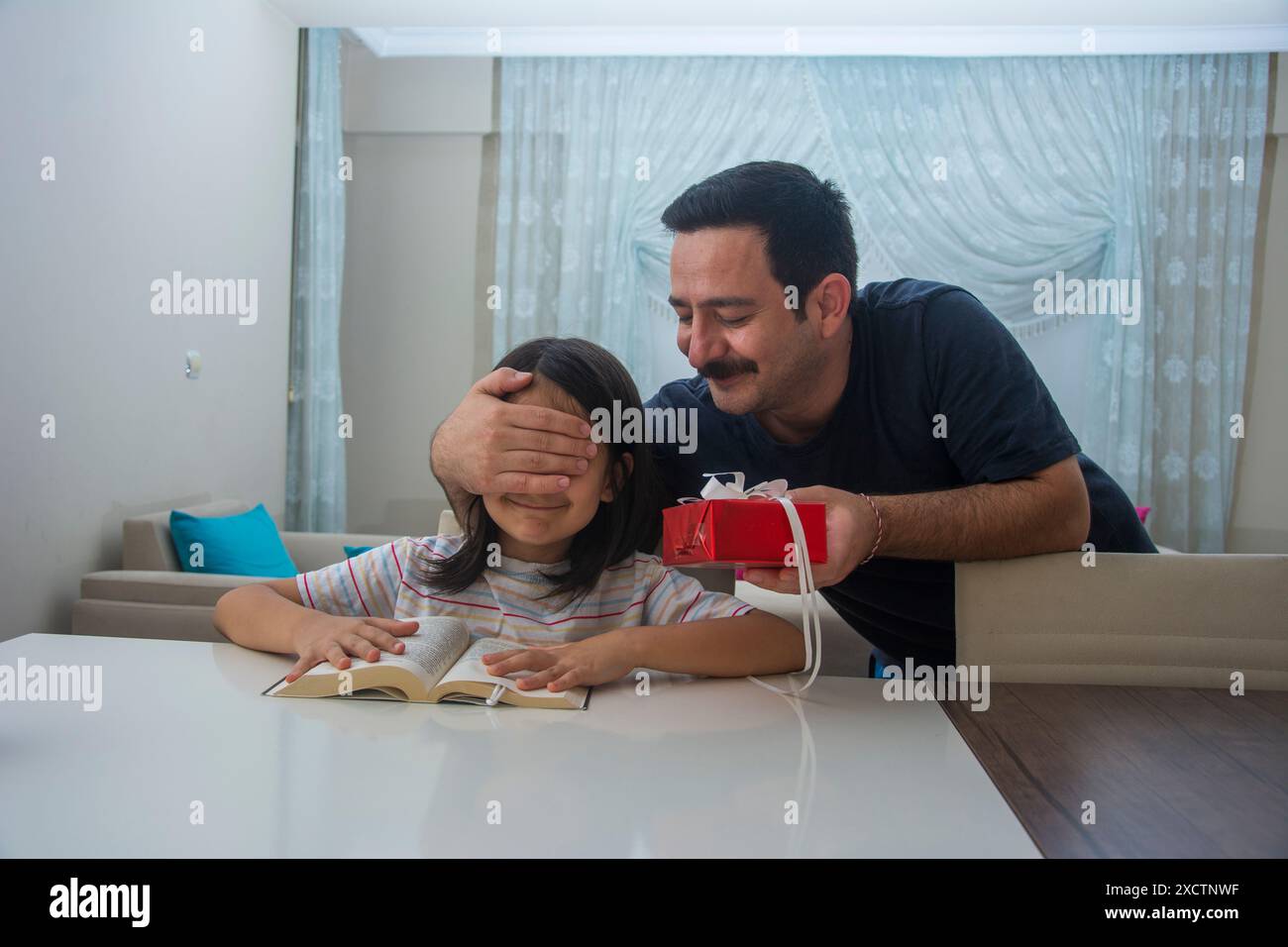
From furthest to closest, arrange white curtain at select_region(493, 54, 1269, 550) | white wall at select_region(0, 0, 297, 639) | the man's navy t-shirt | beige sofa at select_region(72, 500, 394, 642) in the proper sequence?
white curtain at select_region(493, 54, 1269, 550), white wall at select_region(0, 0, 297, 639), beige sofa at select_region(72, 500, 394, 642), the man's navy t-shirt

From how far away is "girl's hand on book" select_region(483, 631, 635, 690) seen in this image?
999mm

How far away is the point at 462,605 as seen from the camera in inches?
50.1

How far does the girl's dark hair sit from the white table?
0.85 feet

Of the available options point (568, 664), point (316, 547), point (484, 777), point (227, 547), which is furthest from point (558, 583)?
point (316, 547)

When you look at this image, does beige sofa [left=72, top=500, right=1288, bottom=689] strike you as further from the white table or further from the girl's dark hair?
the girl's dark hair

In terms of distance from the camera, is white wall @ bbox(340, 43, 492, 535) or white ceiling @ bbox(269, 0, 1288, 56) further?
white wall @ bbox(340, 43, 492, 535)

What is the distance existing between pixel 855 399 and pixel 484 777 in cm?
92

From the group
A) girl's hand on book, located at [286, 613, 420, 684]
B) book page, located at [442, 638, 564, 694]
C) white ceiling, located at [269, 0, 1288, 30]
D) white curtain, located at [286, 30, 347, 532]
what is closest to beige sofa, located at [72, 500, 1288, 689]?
book page, located at [442, 638, 564, 694]

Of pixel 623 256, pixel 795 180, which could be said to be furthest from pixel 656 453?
pixel 623 256

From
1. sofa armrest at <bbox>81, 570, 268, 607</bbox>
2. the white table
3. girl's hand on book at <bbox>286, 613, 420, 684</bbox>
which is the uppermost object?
girl's hand on book at <bbox>286, 613, 420, 684</bbox>

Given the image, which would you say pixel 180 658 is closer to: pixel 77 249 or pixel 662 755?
pixel 662 755
